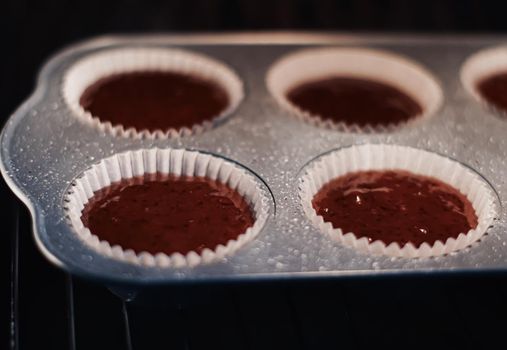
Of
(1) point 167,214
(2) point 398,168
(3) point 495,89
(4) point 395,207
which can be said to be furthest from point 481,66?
(1) point 167,214

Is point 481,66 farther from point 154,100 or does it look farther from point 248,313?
point 248,313

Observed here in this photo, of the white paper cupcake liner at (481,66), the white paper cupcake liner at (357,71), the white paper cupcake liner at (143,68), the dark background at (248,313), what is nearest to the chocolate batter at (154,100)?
the white paper cupcake liner at (143,68)

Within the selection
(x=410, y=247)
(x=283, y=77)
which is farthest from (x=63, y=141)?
(x=410, y=247)

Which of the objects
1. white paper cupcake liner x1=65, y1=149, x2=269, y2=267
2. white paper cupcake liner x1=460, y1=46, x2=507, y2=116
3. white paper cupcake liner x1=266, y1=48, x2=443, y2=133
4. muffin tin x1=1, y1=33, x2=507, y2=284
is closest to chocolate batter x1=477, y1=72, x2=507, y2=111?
white paper cupcake liner x1=460, y1=46, x2=507, y2=116

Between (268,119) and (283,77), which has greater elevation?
(283,77)

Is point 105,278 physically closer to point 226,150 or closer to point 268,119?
point 226,150

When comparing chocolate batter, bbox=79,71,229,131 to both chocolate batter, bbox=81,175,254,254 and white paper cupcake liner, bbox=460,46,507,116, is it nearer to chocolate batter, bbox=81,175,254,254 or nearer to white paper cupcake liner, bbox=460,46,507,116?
chocolate batter, bbox=81,175,254,254
